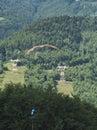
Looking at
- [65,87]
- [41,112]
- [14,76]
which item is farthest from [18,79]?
[41,112]

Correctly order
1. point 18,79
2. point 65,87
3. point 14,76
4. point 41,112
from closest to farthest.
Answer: point 41,112 → point 65,87 → point 18,79 → point 14,76

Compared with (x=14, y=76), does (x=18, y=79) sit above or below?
below

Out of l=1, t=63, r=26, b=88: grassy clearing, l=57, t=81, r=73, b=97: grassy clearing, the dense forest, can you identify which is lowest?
l=57, t=81, r=73, b=97: grassy clearing

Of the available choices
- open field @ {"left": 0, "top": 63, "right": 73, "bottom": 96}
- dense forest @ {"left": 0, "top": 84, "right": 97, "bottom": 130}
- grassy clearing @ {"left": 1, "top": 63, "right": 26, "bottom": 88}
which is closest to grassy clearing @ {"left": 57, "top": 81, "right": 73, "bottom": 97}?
open field @ {"left": 0, "top": 63, "right": 73, "bottom": 96}

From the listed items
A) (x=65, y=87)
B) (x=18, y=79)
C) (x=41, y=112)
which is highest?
(x=41, y=112)

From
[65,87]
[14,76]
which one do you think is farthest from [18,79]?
[65,87]

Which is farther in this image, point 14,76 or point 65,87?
point 14,76

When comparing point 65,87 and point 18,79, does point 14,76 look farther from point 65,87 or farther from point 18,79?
point 65,87

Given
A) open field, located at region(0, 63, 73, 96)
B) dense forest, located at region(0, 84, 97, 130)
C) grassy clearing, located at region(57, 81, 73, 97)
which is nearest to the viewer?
dense forest, located at region(0, 84, 97, 130)

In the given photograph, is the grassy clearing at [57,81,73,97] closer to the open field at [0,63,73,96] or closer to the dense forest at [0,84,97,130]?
the open field at [0,63,73,96]

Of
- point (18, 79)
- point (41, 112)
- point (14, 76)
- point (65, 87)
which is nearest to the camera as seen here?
point (41, 112)
